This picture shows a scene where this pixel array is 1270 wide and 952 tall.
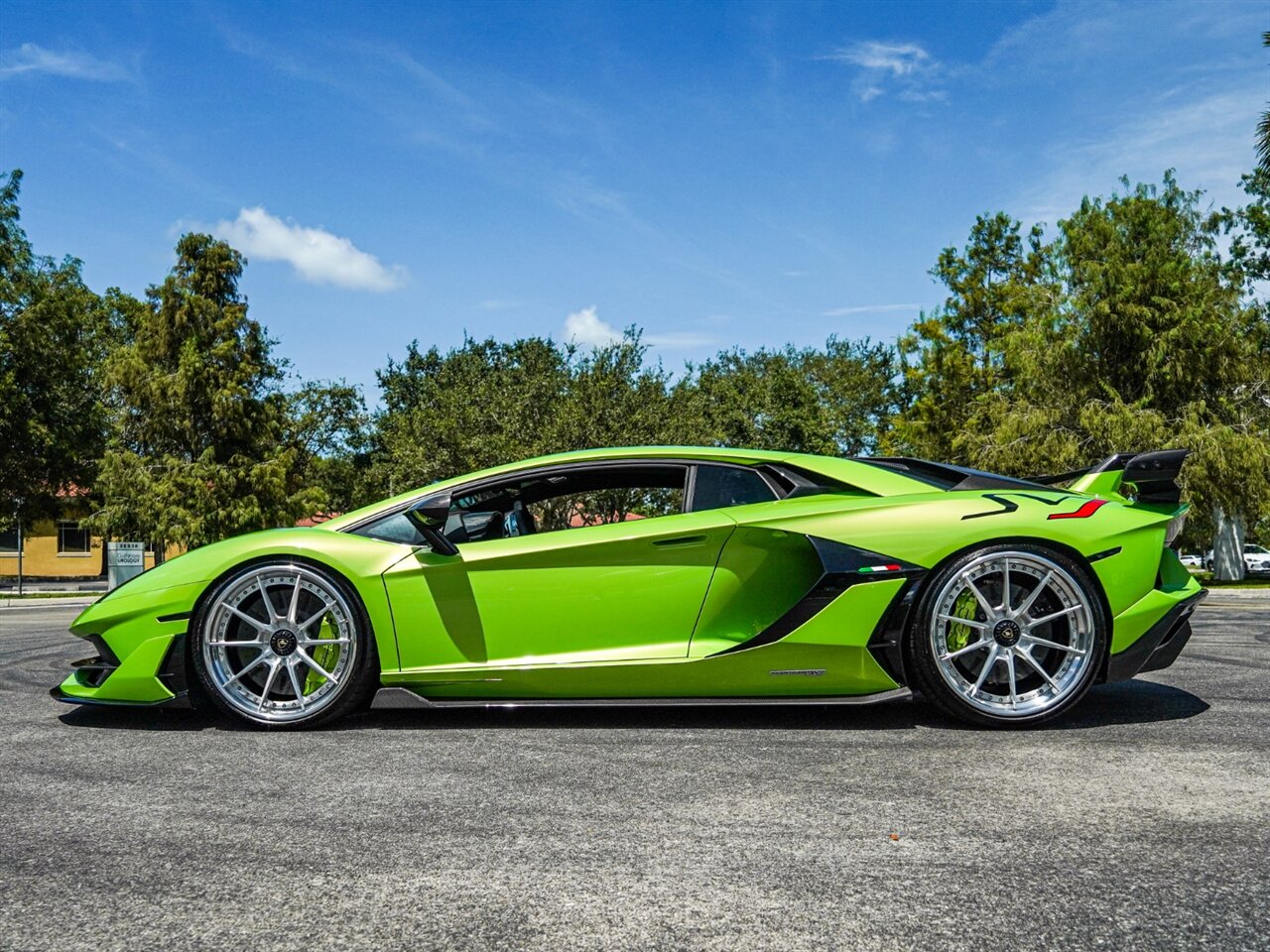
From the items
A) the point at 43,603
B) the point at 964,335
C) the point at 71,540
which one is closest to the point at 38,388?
the point at 43,603

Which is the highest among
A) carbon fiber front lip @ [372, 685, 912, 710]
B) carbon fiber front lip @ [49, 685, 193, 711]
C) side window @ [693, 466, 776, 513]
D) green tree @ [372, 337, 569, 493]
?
green tree @ [372, 337, 569, 493]

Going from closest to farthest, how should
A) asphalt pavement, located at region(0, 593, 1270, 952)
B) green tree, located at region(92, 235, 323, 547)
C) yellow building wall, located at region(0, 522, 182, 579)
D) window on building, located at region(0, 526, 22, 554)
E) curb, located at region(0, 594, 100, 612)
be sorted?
asphalt pavement, located at region(0, 593, 1270, 952) < curb, located at region(0, 594, 100, 612) < green tree, located at region(92, 235, 323, 547) < window on building, located at region(0, 526, 22, 554) < yellow building wall, located at region(0, 522, 182, 579)

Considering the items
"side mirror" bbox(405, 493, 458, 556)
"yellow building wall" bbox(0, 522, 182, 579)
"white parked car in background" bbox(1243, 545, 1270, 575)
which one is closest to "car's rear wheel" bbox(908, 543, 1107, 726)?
"side mirror" bbox(405, 493, 458, 556)

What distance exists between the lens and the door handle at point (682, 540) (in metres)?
4.54

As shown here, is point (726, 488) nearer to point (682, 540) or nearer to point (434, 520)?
point (682, 540)

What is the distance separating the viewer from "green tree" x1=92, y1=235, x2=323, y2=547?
31672mm

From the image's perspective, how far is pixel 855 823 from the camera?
3035mm

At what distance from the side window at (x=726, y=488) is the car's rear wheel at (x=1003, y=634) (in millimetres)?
848

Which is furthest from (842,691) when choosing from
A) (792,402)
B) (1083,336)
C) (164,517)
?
(792,402)

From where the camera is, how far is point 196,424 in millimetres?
32750

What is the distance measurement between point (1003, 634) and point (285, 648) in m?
3.03

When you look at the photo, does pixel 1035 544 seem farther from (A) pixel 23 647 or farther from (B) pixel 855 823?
(A) pixel 23 647

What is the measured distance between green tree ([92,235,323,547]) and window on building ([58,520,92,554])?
14918mm

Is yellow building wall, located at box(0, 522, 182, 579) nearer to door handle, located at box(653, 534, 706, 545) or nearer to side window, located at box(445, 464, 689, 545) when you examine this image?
side window, located at box(445, 464, 689, 545)
